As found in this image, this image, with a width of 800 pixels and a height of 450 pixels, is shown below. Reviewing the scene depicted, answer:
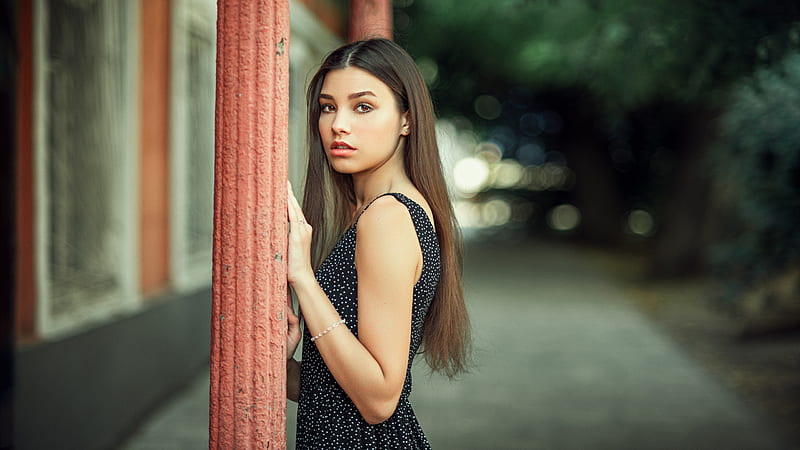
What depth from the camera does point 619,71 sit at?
8609 mm

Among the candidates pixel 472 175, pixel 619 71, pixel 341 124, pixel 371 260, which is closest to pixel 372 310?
pixel 371 260

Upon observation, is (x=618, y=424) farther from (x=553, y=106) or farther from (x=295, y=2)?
(x=553, y=106)

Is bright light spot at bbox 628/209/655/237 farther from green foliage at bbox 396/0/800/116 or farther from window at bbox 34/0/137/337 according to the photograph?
window at bbox 34/0/137/337

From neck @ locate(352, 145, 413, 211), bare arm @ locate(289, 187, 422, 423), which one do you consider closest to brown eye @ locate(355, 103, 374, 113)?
neck @ locate(352, 145, 413, 211)

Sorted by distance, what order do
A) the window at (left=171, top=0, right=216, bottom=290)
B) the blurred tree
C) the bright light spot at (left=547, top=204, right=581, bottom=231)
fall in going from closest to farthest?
the blurred tree, the window at (left=171, top=0, right=216, bottom=290), the bright light spot at (left=547, top=204, right=581, bottom=231)

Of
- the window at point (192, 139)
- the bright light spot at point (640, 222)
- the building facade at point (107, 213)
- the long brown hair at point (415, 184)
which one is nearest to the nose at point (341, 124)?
the long brown hair at point (415, 184)

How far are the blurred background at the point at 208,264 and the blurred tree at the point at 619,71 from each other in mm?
35

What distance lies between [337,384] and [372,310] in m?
0.26

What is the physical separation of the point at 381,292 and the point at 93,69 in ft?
13.5

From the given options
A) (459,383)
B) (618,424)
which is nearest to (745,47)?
(618,424)

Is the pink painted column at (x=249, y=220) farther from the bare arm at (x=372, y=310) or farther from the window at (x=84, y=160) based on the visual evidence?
the window at (x=84, y=160)

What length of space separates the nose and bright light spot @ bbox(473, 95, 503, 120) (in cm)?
2077

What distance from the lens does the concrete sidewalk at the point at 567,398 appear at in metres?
5.23

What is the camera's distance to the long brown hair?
1927 millimetres
